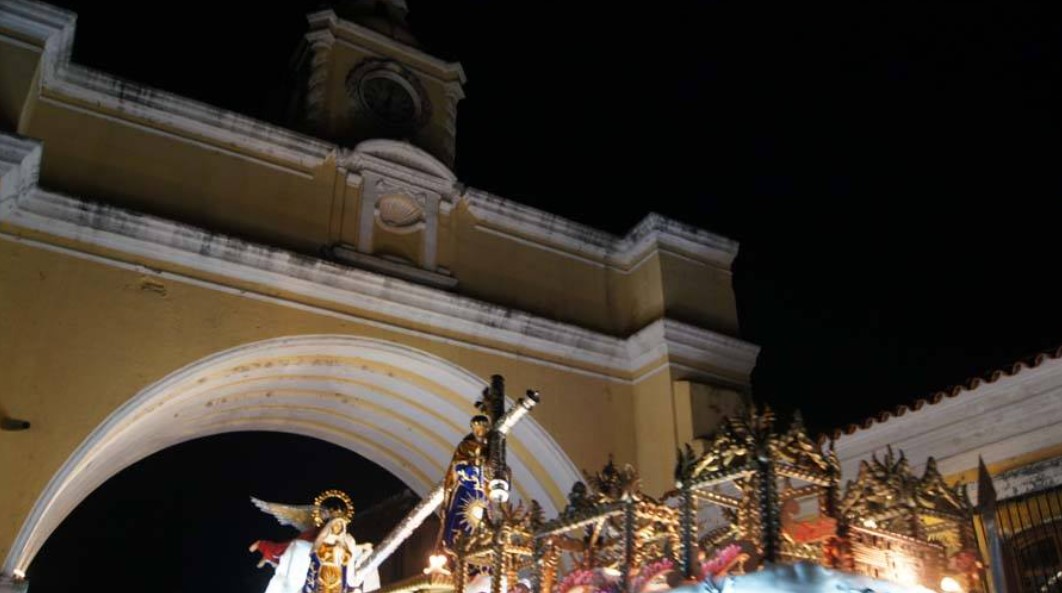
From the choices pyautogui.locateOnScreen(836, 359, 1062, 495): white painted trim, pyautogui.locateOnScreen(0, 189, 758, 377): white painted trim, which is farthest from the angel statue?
pyautogui.locateOnScreen(836, 359, 1062, 495): white painted trim

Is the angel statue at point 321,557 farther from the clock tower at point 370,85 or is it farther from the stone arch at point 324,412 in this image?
the clock tower at point 370,85

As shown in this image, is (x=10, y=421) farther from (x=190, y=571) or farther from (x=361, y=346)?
(x=190, y=571)


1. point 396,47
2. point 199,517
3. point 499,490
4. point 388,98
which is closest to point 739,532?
point 499,490

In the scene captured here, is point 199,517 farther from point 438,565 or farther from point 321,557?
point 438,565

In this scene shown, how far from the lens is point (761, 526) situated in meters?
4.87

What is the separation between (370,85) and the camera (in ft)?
36.7

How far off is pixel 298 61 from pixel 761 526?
8690mm

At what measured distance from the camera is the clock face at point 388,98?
11.1m

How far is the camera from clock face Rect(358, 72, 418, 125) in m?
11.1

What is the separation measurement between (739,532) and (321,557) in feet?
15.6

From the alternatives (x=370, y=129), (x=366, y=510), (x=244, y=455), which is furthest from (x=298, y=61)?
(x=366, y=510)

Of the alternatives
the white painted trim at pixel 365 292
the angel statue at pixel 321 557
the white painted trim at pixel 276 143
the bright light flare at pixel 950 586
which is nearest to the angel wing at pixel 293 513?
the angel statue at pixel 321 557

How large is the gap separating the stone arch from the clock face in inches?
110

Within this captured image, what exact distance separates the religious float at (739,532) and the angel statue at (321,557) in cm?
181
